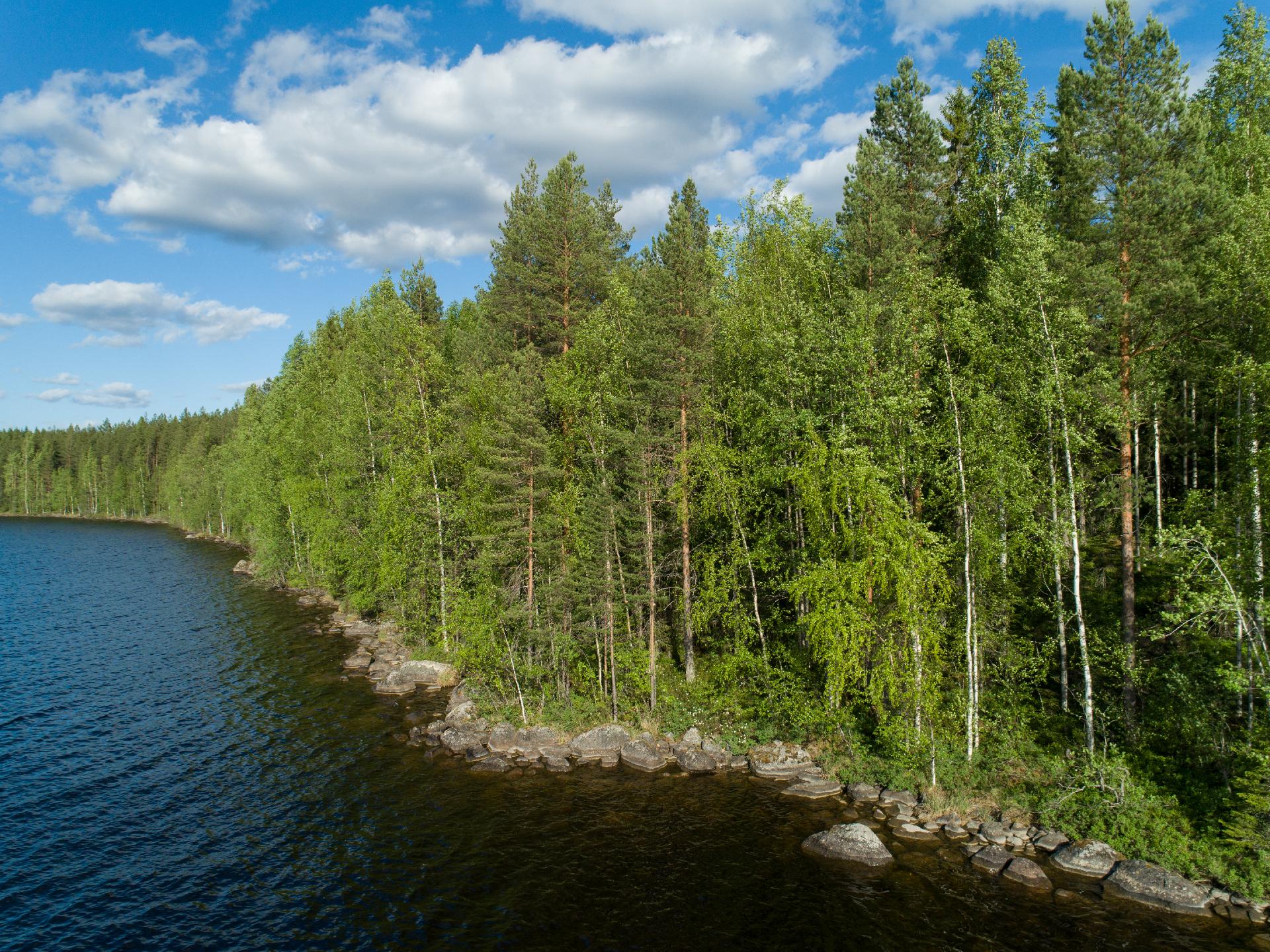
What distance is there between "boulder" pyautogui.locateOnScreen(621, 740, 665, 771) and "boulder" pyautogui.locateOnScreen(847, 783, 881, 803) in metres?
7.17

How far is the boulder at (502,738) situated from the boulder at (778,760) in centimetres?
996

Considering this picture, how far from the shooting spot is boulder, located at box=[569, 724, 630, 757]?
26397 millimetres

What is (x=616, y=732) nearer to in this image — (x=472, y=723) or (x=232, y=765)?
(x=472, y=723)

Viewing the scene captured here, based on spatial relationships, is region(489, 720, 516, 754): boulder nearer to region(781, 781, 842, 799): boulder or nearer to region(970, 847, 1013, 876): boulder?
region(781, 781, 842, 799): boulder

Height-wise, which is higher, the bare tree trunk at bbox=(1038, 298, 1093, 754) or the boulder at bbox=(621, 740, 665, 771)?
the bare tree trunk at bbox=(1038, 298, 1093, 754)

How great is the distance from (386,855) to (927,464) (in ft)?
71.8

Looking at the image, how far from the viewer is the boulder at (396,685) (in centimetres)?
3428

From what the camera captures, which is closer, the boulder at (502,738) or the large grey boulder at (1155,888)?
the large grey boulder at (1155,888)

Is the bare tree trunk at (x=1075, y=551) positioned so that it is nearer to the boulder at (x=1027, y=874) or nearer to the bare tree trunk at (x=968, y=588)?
the bare tree trunk at (x=968, y=588)

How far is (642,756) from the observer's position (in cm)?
2566

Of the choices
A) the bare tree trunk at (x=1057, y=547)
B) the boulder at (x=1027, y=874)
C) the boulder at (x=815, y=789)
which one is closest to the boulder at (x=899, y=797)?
the boulder at (x=815, y=789)

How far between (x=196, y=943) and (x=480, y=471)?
1752 centimetres

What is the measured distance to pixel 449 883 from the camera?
60.2 feet

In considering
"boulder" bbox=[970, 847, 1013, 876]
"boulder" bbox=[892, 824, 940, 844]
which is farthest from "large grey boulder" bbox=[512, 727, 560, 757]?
"boulder" bbox=[970, 847, 1013, 876]
